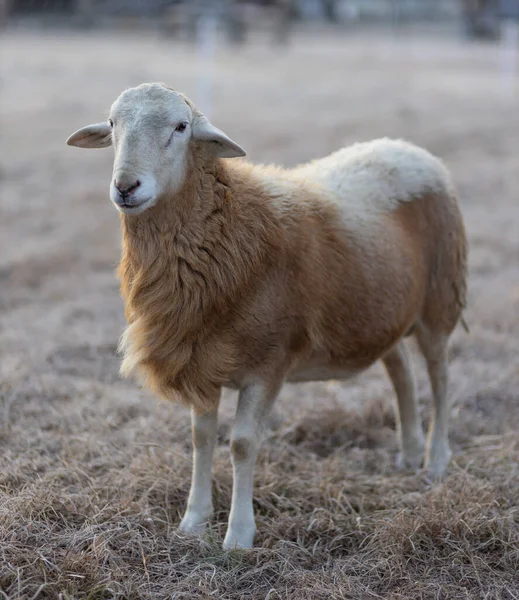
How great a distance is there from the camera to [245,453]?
369 centimetres

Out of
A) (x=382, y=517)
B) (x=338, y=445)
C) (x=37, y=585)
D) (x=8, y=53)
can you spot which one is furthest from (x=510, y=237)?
(x=8, y=53)

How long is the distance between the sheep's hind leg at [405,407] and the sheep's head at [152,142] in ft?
5.74

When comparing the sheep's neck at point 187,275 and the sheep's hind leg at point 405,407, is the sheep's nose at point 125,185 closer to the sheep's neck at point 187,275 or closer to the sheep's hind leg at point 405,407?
the sheep's neck at point 187,275

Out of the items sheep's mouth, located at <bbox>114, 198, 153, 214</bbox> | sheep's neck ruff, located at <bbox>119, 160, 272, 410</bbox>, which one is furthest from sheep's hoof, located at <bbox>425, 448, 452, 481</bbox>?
sheep's mouth, located at <bbox>114, 198, 153, 214</bbox>

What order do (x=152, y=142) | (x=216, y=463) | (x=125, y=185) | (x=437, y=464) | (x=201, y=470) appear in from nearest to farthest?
(x=125, y=185) < (x=152, y=142) < (x=201, y=470) < (x=216, y=463) < (x=437, y=464)

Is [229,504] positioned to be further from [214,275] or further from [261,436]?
[214,275]

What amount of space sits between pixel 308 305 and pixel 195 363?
59 cm

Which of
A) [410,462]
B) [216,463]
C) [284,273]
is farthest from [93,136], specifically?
[410,462]

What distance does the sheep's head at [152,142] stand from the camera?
10.7 feet

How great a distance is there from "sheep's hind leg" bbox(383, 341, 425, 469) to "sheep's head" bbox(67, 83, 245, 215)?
1750mm

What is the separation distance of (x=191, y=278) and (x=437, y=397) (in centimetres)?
181

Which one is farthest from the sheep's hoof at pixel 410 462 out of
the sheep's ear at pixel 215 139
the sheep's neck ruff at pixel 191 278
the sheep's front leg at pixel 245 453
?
the sheep's ear at pixel 215 139

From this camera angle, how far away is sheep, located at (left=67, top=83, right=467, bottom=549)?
11.5ft

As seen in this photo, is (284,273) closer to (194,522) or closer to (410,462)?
(194,522)
